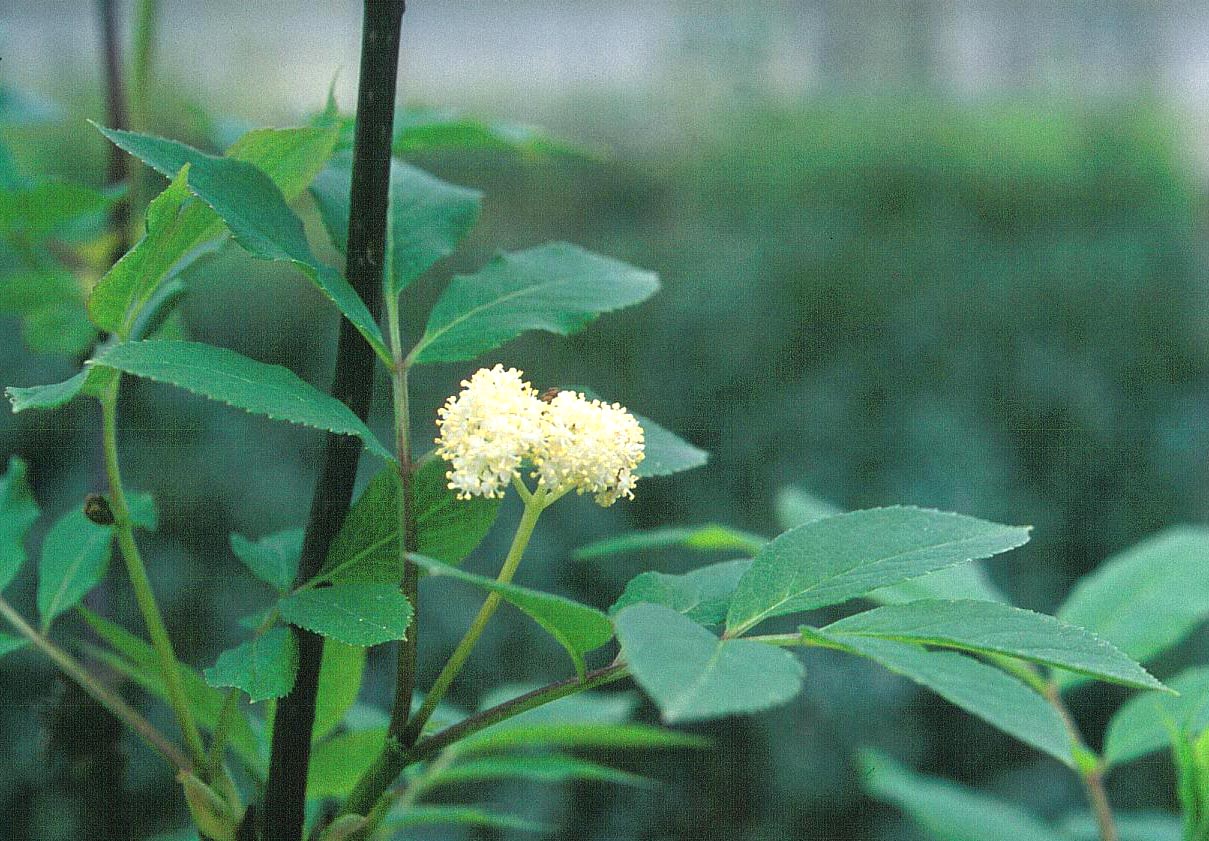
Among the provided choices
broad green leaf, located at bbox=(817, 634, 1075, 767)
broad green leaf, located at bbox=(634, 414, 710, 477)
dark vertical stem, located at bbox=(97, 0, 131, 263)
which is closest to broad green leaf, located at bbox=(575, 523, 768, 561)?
broad green leaf, located at bbox=(634, 414, 710, 477)

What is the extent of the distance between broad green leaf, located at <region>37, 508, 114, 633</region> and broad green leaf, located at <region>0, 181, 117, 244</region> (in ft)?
0.56

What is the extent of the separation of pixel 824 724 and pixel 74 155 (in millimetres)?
1837

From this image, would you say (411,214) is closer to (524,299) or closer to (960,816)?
(524,299)

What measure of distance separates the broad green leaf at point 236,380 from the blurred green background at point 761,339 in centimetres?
107

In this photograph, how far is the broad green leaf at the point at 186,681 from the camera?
45cm

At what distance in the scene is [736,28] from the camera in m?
3.56

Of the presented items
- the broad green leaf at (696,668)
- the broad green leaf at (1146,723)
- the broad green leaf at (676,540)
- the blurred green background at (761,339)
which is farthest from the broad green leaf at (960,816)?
the blurred green background at (761,339)

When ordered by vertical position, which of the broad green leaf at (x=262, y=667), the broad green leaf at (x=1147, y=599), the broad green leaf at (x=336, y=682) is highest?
the broad green leaf at (x=262, y=667)

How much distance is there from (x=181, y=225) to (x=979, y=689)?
27 centimetres

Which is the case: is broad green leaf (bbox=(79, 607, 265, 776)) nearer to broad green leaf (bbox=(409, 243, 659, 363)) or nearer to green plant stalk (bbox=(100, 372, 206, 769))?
green plant stalk (bbox=(100, 372, 206, 769))

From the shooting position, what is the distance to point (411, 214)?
44cm

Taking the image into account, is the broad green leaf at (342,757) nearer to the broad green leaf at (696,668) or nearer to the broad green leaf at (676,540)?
the broad green leaf at (676,540)

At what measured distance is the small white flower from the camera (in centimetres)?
34

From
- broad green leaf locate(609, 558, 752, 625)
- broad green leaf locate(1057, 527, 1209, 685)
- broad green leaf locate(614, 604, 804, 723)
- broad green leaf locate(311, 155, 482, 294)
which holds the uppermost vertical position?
broad green leaf locate(311, 155, 482, 294)
